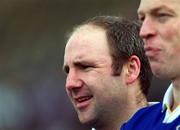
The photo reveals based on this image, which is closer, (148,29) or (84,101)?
(148,29)

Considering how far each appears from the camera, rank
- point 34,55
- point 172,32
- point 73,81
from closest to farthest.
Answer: point 172,32, point 73,81, point 34,55

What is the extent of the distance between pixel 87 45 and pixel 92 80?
0.08 meters

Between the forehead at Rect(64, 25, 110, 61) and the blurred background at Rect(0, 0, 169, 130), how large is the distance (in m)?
2.19

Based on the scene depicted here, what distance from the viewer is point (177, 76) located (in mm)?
649

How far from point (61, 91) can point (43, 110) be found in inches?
7.8

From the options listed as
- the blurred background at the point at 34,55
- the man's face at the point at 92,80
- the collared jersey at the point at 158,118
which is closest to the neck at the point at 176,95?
the collared jersey at the point at 158,118

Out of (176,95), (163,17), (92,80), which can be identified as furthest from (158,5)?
(92,80)

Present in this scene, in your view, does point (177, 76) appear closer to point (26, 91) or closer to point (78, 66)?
point (78, 66)

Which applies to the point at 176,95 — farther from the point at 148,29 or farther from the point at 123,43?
the point at 123,43

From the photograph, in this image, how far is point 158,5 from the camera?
2.16ft

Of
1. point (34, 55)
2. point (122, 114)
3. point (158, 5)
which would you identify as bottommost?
point (34, 55)

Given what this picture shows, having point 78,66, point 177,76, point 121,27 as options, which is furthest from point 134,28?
point 177,76

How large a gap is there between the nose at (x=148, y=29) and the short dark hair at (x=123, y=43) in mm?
319

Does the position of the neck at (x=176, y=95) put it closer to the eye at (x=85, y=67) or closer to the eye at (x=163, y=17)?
the eye at (x=163, y=17)
